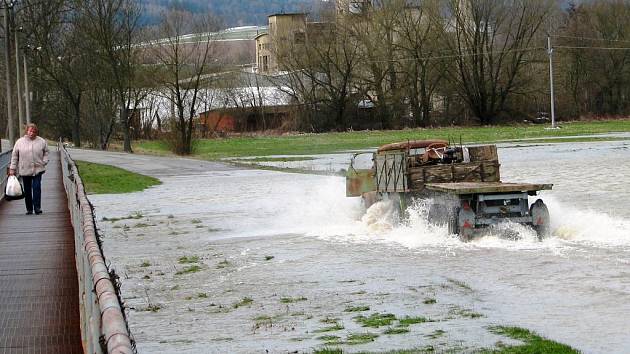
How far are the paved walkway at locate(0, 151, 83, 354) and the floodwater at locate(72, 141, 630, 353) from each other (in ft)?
3.24

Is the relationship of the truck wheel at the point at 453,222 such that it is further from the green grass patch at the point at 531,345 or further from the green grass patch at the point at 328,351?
the green grass patch at the point at 328,351

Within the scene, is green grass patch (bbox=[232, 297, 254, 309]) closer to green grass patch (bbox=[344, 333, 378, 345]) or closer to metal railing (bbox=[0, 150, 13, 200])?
green grass patch (bbox=[344, 333, 378, 345])

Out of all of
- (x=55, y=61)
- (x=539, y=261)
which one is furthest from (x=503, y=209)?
(x=55, y=61)

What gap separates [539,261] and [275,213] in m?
12.2

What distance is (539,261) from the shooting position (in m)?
17.7

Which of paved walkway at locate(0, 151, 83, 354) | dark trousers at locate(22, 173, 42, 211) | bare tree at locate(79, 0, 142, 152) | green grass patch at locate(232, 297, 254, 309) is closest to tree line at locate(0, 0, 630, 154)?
bare tree at locate(79, 0, 142, 152)

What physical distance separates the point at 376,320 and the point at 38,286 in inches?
164

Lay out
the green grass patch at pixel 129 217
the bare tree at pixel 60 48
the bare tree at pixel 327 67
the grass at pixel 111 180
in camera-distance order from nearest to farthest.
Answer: the green grass patch at pixel 129 217 < the grass at pixel 111 180 < the bare tree at pixel 60 48 < the bare tree at pixel 327 67

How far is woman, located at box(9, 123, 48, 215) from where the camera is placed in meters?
23.8

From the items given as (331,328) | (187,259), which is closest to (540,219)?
(187,259)

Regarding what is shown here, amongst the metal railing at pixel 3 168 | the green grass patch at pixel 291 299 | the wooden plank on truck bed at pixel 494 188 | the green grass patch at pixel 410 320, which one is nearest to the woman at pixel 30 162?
the metal railing at pixel 3 168

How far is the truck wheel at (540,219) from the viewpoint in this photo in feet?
66.0

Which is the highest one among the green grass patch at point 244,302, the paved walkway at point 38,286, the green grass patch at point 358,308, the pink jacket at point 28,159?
the pink jacket at point 28,159

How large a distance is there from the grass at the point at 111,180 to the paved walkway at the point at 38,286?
15490 mm
